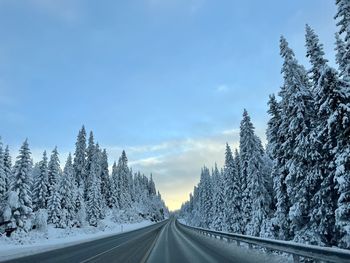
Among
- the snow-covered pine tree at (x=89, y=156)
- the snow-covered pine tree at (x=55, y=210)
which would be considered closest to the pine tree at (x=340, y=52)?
the snow-covered pine tree at (x=55, y=210)

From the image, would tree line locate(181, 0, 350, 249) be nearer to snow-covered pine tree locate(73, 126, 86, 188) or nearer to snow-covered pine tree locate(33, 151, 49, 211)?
snow-covered pine tree locate(33, 151, 49, 211)

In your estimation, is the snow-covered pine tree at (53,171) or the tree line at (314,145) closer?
the tree line at (314,145)

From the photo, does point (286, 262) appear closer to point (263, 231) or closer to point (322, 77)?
point (322, 77)

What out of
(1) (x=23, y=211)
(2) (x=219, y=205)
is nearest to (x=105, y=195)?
(2) (x=219, y=205)

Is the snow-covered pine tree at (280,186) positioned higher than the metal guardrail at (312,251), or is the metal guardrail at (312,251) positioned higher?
the snow-covered pine tree at (280,186)

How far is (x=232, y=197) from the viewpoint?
50906mm

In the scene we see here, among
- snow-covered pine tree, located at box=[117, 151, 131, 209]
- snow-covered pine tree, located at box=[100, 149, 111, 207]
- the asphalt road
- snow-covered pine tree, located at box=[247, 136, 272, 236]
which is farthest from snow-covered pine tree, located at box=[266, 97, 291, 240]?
snow-covered pine tree, located at box=[117, 151, 131, 209]

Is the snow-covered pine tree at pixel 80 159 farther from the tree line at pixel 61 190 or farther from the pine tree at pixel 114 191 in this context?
the pine tree at pixel 114 191

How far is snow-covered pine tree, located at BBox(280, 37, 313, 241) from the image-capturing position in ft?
70.7

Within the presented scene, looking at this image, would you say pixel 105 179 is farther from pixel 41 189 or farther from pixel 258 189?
pixel 258 189

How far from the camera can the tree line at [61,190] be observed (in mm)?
39375

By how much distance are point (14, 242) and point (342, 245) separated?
1011 inches

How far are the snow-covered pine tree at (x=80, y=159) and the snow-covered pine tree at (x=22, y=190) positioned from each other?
128 feet

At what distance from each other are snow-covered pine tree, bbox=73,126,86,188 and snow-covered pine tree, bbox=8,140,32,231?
128 feet
